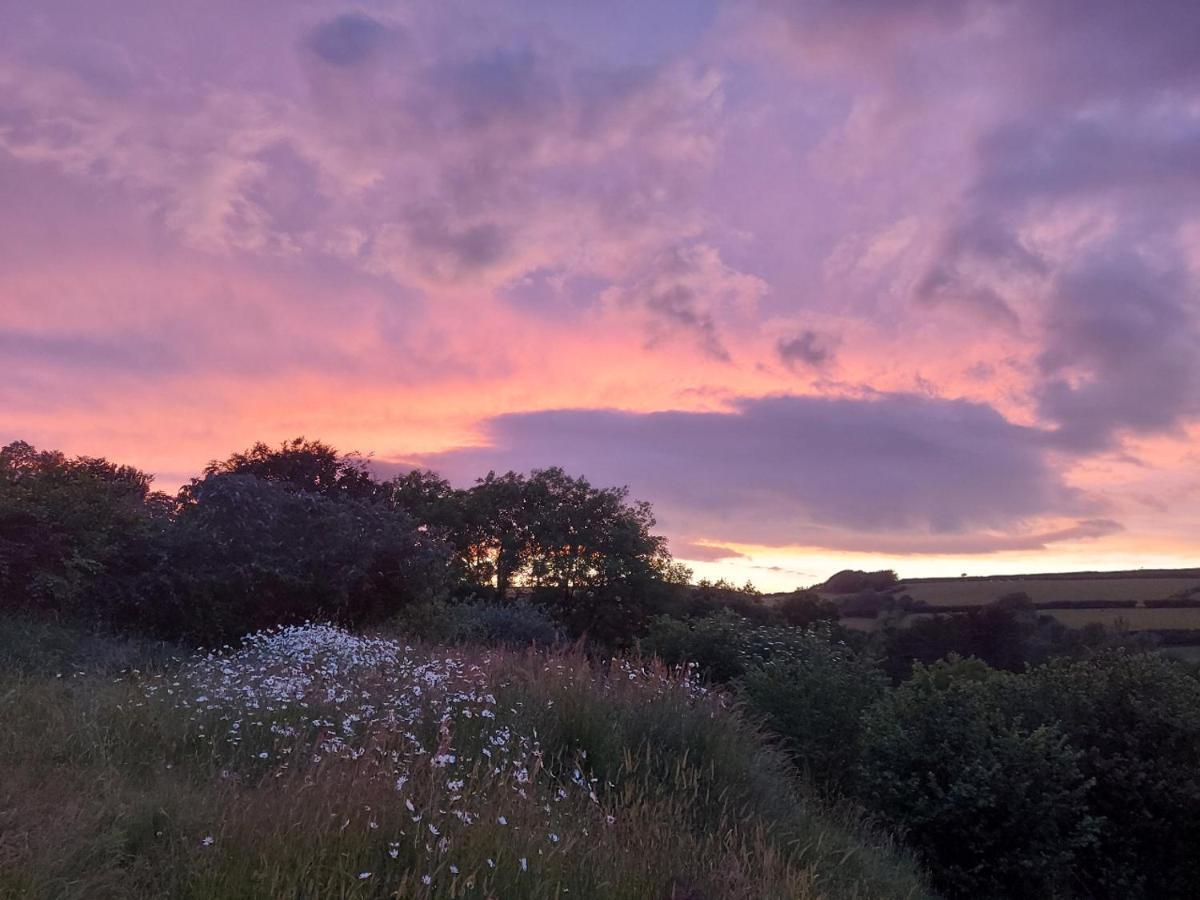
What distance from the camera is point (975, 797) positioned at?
35.9ft

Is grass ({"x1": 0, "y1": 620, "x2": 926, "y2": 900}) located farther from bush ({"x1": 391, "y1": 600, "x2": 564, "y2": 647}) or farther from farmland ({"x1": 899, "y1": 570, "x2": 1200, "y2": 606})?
farmland ({"x1": 899, "y1": 570, "x2": 1200, "y2": 606})

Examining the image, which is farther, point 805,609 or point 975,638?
point 805,609

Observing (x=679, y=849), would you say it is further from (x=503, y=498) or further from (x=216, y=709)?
(x=503, y=498)

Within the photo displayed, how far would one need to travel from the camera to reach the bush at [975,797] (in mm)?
11039

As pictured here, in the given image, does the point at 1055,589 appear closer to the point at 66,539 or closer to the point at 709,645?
the point at 709,645

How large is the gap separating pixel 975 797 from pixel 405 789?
24.2 feet

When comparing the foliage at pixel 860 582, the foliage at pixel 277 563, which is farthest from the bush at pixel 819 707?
the foliage at pixel 860 582

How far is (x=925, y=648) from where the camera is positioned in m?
33.4

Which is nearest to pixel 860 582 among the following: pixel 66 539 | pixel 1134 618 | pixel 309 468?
pixel 1134 618

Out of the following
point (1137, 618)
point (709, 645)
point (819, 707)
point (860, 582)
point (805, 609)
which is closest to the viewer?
point (819, 707)

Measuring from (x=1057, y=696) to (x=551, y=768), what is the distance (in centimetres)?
A: 925

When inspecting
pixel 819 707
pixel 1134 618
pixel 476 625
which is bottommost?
pixel 819 707

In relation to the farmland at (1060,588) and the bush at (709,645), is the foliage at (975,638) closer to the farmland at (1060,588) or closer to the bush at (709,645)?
the farmland at (1060,588)

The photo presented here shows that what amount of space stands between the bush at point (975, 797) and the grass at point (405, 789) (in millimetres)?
972
